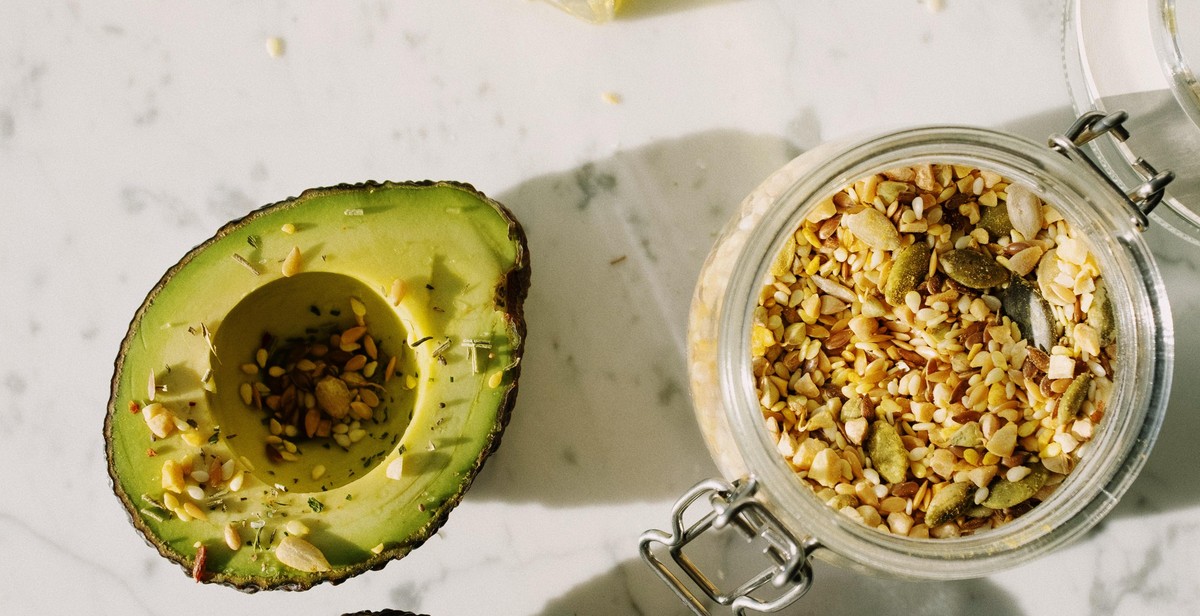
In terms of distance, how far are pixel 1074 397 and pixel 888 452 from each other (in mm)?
140

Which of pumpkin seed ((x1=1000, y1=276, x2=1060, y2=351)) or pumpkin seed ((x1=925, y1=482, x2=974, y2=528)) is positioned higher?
pumpkin seed ((x1=1000, y1=276, x2=1060, y2=351))

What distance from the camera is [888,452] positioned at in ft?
2.42

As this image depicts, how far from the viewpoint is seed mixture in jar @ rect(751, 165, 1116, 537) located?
729 mm

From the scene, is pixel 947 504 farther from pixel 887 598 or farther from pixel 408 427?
pixel 408 427

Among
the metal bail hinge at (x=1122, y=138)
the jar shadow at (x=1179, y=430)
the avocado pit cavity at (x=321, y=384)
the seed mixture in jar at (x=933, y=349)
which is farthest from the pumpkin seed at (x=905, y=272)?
the avocado pit cavity at (x=321, y=384)

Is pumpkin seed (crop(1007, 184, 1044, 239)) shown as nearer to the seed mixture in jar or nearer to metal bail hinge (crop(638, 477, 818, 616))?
the seed mixture in jar

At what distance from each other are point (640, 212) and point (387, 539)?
0.35 metres

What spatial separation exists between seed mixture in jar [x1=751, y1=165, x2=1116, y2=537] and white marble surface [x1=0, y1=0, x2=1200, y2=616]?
13 cm

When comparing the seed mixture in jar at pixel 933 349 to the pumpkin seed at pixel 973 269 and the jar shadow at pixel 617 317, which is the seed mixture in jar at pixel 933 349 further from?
the jar shadow at pixel 617 317

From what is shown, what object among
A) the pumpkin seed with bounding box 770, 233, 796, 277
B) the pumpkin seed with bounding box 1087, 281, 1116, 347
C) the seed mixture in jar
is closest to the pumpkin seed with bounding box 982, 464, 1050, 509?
the seed mixture in jar

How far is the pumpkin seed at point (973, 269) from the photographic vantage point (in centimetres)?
74

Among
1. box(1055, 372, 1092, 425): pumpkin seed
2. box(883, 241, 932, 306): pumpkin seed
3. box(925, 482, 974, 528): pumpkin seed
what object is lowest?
box(925, 482, 974, 528): pumpkin seed

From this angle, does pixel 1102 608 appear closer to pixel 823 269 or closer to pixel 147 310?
pixel 823 269

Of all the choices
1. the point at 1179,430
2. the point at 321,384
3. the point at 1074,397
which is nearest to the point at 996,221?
the point at 1074,397
